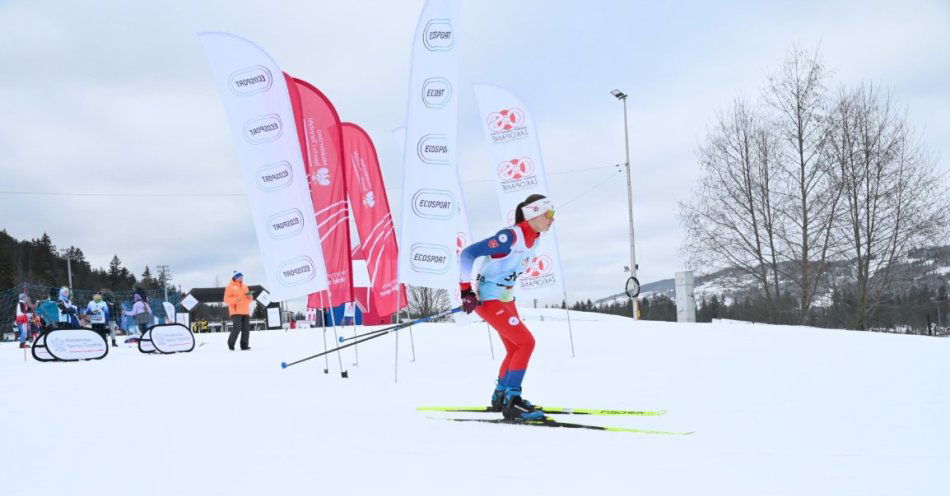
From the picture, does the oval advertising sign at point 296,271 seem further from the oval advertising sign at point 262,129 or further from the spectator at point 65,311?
the spectator at point 65,311

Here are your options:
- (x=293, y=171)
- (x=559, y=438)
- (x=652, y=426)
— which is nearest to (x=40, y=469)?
(x=559, y=438)

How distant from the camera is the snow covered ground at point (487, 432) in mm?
3299

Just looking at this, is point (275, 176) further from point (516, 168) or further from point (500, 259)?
point (500, 259)

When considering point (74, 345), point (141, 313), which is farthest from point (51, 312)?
point (74, 345)

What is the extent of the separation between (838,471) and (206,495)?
10.9 ft

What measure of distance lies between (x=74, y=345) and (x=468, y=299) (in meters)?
11.1

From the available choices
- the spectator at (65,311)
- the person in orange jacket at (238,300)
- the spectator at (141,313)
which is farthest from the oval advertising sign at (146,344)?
the spectator at (141,313)

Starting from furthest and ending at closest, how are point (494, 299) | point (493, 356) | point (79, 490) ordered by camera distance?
point (493, 356) → point (494, 299) → point (79, 490)

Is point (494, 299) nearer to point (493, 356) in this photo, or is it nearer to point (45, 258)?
point (493, 356)

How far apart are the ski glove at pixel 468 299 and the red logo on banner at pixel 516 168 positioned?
656cm

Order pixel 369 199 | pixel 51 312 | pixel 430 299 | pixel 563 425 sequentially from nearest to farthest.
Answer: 1. pixel 563 425
2. pixel 369 199
3. pixel 51 312
4. pixel 430 299

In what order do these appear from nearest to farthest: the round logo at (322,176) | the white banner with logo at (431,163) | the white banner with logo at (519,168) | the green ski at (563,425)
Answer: the green ski at (563,425), the white banner with logo at (431,163), the round logo at (322,176), the white banner with logo at (519,168)

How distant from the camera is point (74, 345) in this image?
12602mm

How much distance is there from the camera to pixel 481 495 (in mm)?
3039
